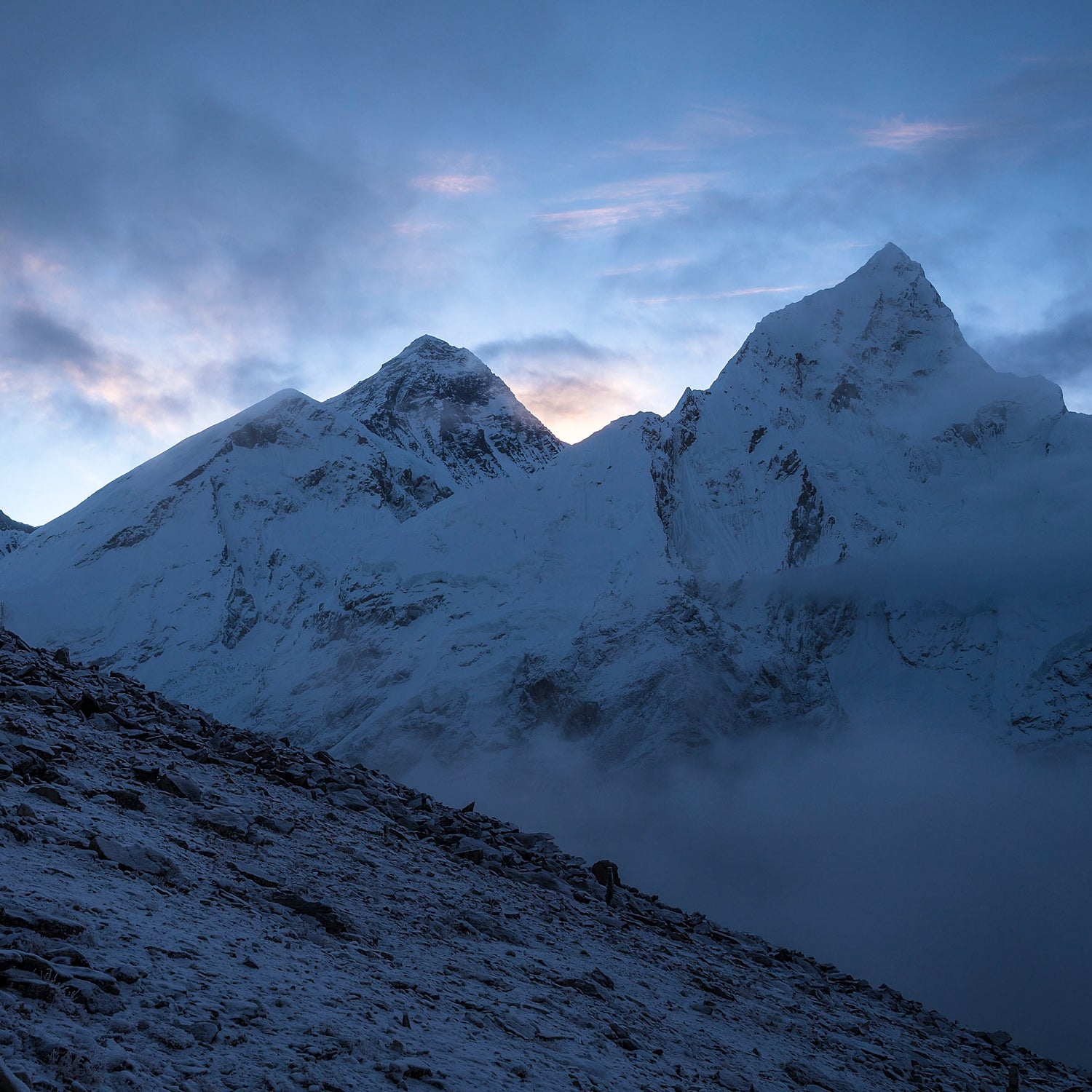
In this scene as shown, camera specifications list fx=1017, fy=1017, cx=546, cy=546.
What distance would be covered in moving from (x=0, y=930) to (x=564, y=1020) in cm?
713

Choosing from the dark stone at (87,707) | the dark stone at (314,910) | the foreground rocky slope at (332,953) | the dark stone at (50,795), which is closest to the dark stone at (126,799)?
the foreground rocky slope at (332,953)

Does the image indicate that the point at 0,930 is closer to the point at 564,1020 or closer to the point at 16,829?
the point at 16,829

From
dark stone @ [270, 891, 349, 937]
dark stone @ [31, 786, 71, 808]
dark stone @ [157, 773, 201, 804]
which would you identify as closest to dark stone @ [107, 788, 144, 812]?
dark stone @ [31, 786, 71, 808]

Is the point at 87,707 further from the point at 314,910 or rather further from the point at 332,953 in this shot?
the point at 332,953

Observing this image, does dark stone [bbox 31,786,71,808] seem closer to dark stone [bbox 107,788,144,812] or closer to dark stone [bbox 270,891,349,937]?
dark stone [bbox 107,788,144,812]

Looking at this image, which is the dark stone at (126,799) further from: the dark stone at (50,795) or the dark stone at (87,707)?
the dark stone at (87,707)

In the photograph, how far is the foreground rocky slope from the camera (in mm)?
9570

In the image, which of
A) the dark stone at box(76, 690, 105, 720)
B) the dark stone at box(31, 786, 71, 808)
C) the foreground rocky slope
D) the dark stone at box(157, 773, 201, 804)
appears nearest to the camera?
the foreground rocky slope

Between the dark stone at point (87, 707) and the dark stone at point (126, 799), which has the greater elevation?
the dark stone at point (87, 707)

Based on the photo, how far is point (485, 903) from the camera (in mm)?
17891

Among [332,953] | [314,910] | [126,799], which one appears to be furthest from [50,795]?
[332,953]

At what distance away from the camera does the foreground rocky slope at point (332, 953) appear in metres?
9.57

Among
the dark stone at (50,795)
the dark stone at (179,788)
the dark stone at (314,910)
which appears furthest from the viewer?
the dark stone at (179,788)

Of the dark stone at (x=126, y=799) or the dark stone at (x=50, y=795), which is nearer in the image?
the dark stone at (x=50, y=795)
